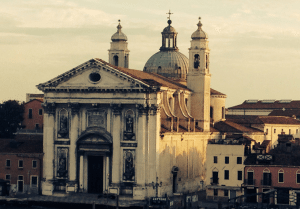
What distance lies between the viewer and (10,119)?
94125 mm

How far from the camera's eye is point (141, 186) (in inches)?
2635

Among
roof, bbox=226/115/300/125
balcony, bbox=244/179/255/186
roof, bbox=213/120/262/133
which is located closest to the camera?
balcony, bbox=244/179/255/186

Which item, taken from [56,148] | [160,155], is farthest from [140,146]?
[56,148]

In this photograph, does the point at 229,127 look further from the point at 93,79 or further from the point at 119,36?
the point at 93,79

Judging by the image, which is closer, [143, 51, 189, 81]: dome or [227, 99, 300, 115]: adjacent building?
[143, 51, 189, 81]: dome

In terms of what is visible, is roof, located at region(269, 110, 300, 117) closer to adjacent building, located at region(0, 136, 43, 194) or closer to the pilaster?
adjacent building, located at region(0, 136, 43, 194)

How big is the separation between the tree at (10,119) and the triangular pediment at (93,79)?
2455 centimetres

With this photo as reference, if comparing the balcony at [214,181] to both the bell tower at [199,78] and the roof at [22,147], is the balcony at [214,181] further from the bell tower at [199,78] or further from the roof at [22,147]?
the roof at [22,147]

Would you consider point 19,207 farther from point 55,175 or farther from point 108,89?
point 108,89

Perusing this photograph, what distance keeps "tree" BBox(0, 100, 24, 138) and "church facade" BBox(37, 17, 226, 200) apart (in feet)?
78.4

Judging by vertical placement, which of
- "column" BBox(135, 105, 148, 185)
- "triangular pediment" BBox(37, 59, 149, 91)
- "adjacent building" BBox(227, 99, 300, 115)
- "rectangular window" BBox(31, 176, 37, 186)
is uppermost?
"adjacent building" BBox(227, 99, 300, 115)

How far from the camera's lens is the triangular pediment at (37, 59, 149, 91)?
67.4 metres

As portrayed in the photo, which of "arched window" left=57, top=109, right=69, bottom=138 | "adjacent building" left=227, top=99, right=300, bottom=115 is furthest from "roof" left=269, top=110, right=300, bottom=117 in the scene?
"arched window" left=57, top=109, right=69, bottom=138

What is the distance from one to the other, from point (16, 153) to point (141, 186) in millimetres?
12393
